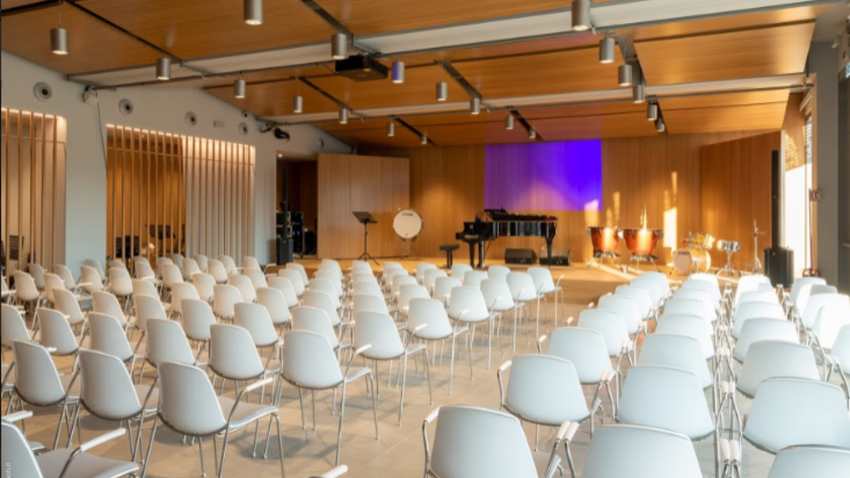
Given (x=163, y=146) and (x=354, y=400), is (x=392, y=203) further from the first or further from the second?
(x=354, y=400)

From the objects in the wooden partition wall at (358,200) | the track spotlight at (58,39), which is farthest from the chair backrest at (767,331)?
the wooden partition wall at (358,200)

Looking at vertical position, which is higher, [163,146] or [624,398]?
[163,146]

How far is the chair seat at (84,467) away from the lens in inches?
108

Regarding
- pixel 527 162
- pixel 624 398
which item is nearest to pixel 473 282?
pixel 624 398

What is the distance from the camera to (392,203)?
59.6ft

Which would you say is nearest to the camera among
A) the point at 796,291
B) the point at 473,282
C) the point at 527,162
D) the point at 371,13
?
the point at 796,291

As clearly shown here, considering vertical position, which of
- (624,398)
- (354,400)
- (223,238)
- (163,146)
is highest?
(163,146)

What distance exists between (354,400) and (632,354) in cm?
244

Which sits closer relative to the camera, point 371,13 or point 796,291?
point 796,291

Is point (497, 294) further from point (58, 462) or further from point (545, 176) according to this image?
point (545, 176)

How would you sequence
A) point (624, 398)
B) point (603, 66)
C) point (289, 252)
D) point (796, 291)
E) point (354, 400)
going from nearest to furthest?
point (624, 398) < point (354, 400) < point (796, 291) < point (603, 66) < point (289, 252)

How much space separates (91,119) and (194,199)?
2733 millimetres

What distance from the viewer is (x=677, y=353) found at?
4.10 meters

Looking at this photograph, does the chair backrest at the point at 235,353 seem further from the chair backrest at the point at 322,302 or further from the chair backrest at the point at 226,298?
the chair backrest at the point at 226,298
